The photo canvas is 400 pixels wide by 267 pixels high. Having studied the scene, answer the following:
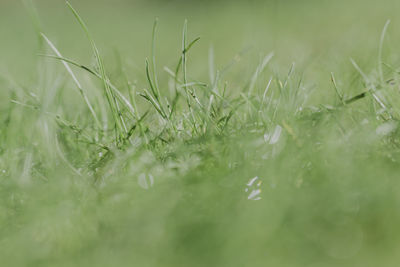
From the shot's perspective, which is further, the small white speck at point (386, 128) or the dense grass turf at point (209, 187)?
the small white speck at point (386, 128)

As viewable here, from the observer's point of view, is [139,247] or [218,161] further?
[218,161]

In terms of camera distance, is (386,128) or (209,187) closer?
(209,187)

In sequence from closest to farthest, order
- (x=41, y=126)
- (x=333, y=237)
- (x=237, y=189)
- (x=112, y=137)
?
1. (x=333, y=237)
2. (x=237, y=189)
3. (x=41, y=126)
4. (x=112, y=137)

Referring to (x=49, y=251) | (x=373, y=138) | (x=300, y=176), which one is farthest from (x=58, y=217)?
(x=373, y=138)

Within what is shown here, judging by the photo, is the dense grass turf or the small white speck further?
the small white speck

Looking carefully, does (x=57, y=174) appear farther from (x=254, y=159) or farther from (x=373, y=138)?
(x=373, y=138)

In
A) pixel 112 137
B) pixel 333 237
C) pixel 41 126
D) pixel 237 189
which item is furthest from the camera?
pixel 112 137

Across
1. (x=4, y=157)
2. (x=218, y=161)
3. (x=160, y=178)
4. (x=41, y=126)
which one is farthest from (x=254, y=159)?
(x=4, y=157)

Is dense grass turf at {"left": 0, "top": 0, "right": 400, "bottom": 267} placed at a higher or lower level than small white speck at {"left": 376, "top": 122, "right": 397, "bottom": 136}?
lower

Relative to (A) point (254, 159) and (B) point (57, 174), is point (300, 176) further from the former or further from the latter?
(B) point (57, 174)

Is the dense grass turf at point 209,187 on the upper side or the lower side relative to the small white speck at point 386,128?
lower
